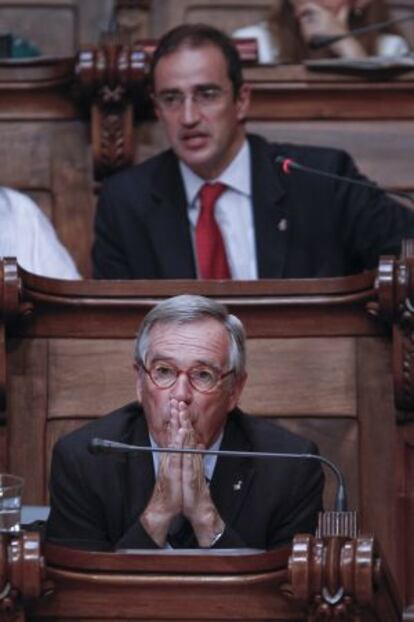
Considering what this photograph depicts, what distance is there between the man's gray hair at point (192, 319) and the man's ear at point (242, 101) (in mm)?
960

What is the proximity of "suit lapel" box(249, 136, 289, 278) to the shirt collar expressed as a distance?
16 millimetres

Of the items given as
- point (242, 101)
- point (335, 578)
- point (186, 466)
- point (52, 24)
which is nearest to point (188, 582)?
point (335, 578)

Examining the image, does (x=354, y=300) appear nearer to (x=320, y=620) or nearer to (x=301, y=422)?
(x=301, y=422)

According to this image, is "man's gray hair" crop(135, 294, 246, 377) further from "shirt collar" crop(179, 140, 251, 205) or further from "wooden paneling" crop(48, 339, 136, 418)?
"shirt collar" crop(179, 140, 251, 205)

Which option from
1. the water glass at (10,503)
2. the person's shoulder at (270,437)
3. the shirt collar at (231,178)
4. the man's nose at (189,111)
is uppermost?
the man's nose at (189,111)

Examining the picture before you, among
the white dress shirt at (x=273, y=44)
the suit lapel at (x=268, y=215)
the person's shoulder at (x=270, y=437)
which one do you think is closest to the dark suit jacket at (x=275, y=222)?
Answer: the suit lapel at (x=268, y=215)

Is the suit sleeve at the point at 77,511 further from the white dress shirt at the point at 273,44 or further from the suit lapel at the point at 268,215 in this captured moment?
the white dress shirt at the point at 273,44

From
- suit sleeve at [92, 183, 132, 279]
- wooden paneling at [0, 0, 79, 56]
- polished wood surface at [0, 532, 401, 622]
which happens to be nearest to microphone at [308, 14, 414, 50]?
suit sleeve at [92, 183, 132, 279]

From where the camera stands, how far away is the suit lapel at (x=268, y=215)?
3117mm

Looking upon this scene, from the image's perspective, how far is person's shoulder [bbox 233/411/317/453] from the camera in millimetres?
2330

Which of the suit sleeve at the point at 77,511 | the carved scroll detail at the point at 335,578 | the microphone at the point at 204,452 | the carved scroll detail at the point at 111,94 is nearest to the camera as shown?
the carved scroll detail at the point at 335,578

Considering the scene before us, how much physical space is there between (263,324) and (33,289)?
0.32 metres

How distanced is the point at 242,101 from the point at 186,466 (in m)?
1.16

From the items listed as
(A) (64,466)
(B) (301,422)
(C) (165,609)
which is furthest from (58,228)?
(C) (165,609)
